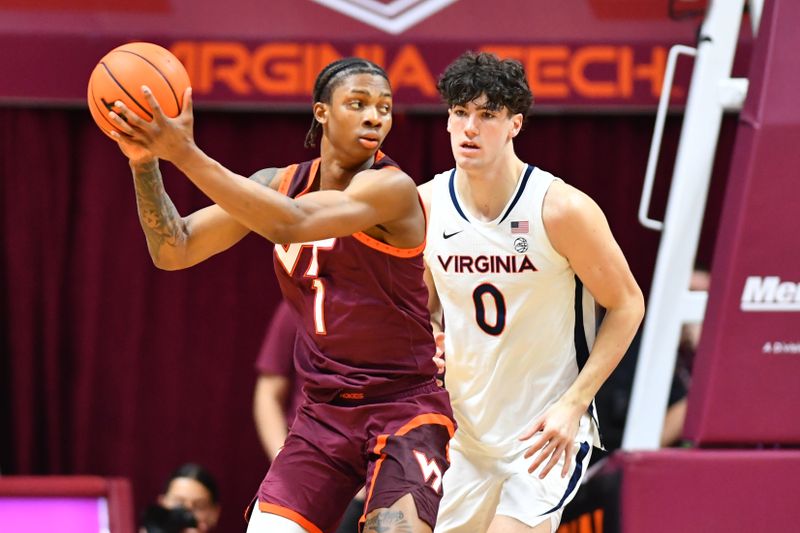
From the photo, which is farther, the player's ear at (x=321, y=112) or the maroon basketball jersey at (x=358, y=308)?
the player's ear at (x=321, y=112)

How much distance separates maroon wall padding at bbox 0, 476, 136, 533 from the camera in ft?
18.8

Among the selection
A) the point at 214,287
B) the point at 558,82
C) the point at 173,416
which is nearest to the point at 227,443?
the point at 173,416

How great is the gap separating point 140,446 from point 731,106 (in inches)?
148

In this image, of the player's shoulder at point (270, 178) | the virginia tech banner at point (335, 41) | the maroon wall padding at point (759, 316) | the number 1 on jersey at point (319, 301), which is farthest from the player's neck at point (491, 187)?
the virginia tech banner at point (335, 41)

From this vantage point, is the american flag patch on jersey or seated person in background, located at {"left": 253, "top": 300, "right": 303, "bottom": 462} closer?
the american flag patch on jersey

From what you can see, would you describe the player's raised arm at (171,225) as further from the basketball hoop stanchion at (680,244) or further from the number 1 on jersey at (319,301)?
the basketball hoop stanchion at (680,244)

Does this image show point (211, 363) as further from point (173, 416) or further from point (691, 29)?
point (691, 29)

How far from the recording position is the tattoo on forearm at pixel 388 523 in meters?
3.97

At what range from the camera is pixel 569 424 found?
4.41 metres

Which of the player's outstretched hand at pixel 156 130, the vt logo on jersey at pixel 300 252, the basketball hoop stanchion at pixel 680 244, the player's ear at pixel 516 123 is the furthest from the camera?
the basketball hoop stanchion at pixel 680 244

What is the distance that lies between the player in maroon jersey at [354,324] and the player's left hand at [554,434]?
0.84 ft

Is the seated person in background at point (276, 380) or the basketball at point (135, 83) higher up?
the basketball at point (135, 83)

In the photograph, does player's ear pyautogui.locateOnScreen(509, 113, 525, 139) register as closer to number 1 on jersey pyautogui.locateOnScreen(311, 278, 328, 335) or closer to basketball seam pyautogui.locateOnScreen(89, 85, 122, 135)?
number 1 on jersey pyautogui.locateOnScreen(311, 278, 328, 335)

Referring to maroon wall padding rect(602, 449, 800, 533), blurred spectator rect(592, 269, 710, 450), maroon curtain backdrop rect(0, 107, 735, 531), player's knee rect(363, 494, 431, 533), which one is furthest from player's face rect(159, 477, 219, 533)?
player's knee rect(363, 494, 431, 533)
